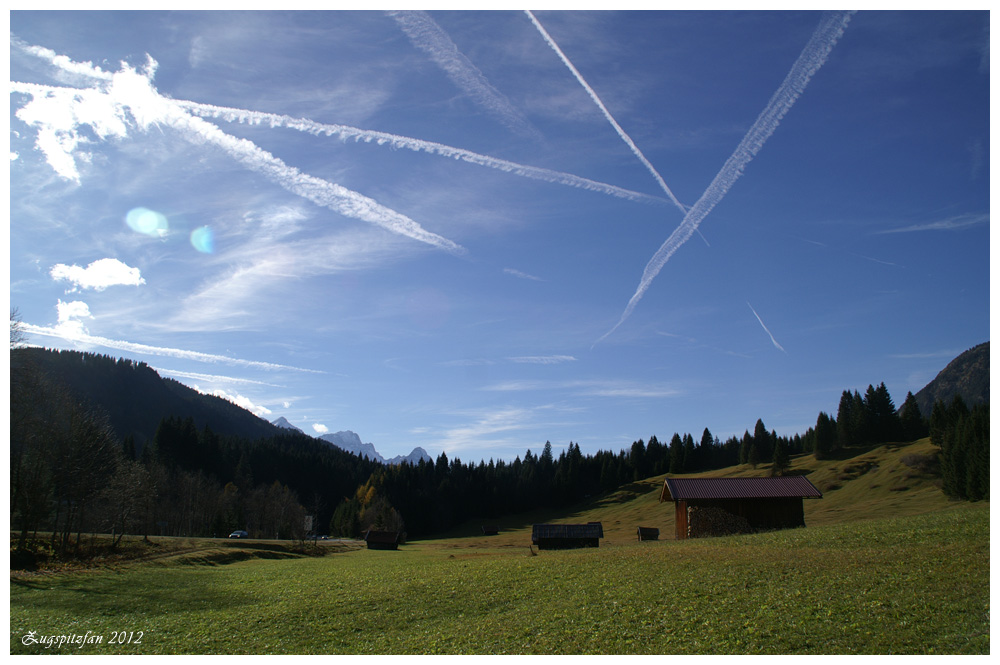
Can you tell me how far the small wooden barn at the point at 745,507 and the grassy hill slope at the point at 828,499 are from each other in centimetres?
1324

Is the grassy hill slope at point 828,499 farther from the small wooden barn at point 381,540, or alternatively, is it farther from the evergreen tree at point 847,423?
the small wooden barn at point 381,540

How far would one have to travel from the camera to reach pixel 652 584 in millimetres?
22656

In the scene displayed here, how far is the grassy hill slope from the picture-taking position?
234 feet

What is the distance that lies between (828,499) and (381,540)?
236 feet

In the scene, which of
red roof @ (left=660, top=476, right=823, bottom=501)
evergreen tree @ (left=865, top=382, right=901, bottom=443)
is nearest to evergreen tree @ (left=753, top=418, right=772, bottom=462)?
evergreen tree @ (left=865, top=382, right=901, bottom=443)

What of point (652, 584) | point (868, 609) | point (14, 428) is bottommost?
point (652, 584)

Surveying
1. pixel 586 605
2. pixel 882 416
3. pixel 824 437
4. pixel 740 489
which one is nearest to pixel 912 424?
pixel 882 416

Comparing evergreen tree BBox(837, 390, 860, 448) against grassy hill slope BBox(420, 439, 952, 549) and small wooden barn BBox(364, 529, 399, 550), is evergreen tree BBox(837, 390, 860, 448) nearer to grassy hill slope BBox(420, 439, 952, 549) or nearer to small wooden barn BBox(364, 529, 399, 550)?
grassy hill slope BBox(420, 439, 952, 549)

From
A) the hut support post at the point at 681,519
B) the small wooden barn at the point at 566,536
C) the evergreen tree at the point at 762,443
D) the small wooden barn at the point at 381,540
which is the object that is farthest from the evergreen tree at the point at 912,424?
the small wooden barn at the point at 381,540

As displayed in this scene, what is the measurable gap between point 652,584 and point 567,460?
14311 centimetres

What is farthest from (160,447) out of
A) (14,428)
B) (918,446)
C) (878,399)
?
(878,399)

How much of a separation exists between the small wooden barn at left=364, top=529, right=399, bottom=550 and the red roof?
42.2m

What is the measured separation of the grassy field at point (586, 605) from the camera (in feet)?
50.1
